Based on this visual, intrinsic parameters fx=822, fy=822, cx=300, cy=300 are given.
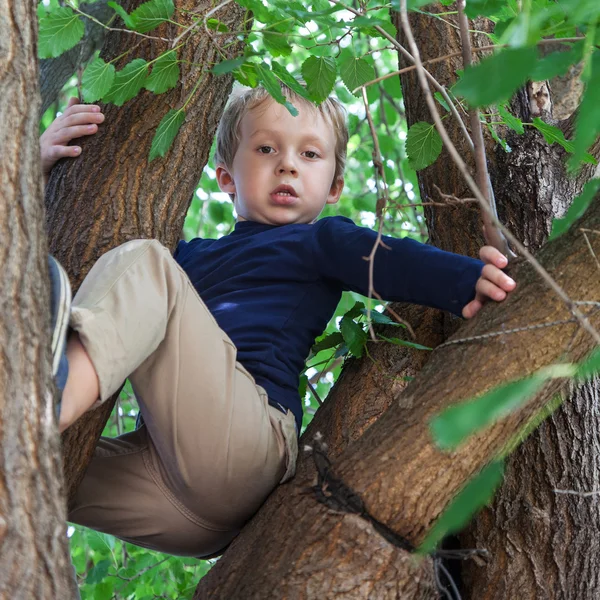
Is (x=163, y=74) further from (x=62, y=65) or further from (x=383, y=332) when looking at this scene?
(x=62, y=65)

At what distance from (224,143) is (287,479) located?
4.19 feet

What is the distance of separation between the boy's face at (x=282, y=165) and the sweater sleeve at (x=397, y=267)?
0.32 meters

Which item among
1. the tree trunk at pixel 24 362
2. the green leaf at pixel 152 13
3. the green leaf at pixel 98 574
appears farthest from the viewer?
the green leaf at pixel 98 574

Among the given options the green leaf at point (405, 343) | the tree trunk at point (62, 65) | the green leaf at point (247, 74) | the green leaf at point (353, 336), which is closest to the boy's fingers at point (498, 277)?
the green leaf at point (405, 343)

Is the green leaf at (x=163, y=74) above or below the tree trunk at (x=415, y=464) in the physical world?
above

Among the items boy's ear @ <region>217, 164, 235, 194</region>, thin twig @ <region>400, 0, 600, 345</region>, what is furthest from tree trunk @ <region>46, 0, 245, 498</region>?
thin twig @ <region>400, 0, 600, 345</region>

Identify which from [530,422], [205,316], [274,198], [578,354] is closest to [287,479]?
[205,316]

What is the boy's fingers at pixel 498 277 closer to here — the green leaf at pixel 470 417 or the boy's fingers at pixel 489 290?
the boy's fingers at pixel 489 290

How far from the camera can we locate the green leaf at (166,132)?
2.04 metres

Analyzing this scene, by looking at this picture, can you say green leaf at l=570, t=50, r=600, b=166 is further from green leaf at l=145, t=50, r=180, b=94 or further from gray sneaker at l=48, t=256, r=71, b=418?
green leaf at l=145, t=50, r=180, b=94

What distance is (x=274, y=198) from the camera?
8.18 ft

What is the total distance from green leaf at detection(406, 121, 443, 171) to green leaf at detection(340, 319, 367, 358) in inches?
17.4

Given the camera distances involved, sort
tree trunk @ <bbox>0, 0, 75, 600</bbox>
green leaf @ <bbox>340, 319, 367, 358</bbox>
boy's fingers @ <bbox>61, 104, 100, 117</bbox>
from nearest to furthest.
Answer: tree trunk @ <bbox>0, 0, 75, 600</bbox> → green leaf @ <bbox>340, 319, 367, 358</bbox> → boy's fingers @ <bbox>61, 104, 100, 117</bbox>

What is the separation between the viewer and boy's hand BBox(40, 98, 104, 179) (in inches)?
85.9
